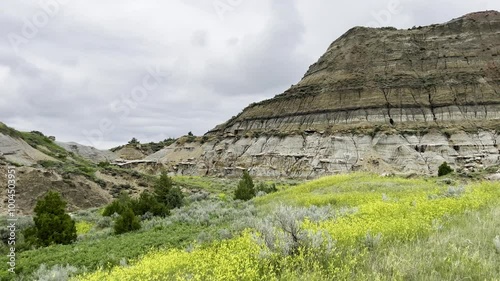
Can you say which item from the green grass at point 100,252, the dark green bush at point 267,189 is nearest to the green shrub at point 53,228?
the green grass at point 100,252

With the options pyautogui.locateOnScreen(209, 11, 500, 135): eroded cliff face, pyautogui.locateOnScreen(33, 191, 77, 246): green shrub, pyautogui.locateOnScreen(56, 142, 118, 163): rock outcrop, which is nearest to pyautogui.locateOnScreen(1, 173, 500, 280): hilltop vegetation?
pyautogui.locateOnScreen(33, 191, 77, 246): green shrub

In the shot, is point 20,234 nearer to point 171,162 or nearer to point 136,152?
point 171,162

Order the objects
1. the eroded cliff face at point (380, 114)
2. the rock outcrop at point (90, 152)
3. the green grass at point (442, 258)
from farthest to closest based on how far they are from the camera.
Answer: the rock outcrop at point (90, 152) → the eroded cliff face at point (380, 114) → the green grass at point (442, 258)

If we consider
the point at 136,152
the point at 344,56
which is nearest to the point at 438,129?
the point at 344,56

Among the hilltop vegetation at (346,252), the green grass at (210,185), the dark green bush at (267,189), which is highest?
the hilltop vegetation at (346,252)

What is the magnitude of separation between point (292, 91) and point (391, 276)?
281 feet

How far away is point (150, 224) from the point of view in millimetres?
16531

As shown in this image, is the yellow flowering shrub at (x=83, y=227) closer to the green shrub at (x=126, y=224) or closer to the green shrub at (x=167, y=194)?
the green shrub at (x=126, y=224)

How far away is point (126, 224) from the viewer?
53.3 ft

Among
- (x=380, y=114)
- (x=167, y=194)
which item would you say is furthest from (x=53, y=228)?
(x=380, y=114)

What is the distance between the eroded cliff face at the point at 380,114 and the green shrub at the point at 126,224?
49004 millimetres

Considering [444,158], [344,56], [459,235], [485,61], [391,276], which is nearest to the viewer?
[391,276]

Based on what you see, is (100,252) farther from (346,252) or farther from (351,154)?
(351,154)

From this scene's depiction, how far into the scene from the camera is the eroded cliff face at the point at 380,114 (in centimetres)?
6122
